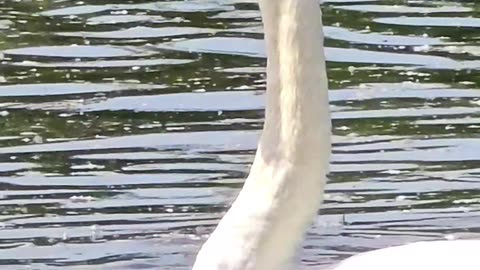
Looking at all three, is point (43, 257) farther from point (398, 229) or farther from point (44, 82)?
point (44, 82)

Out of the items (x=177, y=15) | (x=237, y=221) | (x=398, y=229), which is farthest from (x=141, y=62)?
(x=237, y=221)

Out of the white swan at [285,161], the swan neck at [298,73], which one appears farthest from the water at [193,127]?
the swan neck at [298,73]

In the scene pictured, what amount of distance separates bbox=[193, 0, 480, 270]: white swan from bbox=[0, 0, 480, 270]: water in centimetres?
203

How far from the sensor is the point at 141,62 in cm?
812

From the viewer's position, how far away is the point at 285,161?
3299 mm

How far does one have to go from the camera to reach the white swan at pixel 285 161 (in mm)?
3205

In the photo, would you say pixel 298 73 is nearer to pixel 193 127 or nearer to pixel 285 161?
pixel 285 161

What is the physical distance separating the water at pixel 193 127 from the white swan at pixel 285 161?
2032 mm

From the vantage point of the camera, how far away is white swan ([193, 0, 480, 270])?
10.5 feet

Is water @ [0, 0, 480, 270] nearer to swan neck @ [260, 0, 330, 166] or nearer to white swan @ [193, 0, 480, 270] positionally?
white swan @ [193, 0, 480, 270]

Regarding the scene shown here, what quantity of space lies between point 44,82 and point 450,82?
1.92m

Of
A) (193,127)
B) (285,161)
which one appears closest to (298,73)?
(285,161)

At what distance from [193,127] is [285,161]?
3.66 meters

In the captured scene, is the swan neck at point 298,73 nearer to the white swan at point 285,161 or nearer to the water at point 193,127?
the white swan at point 285,161
